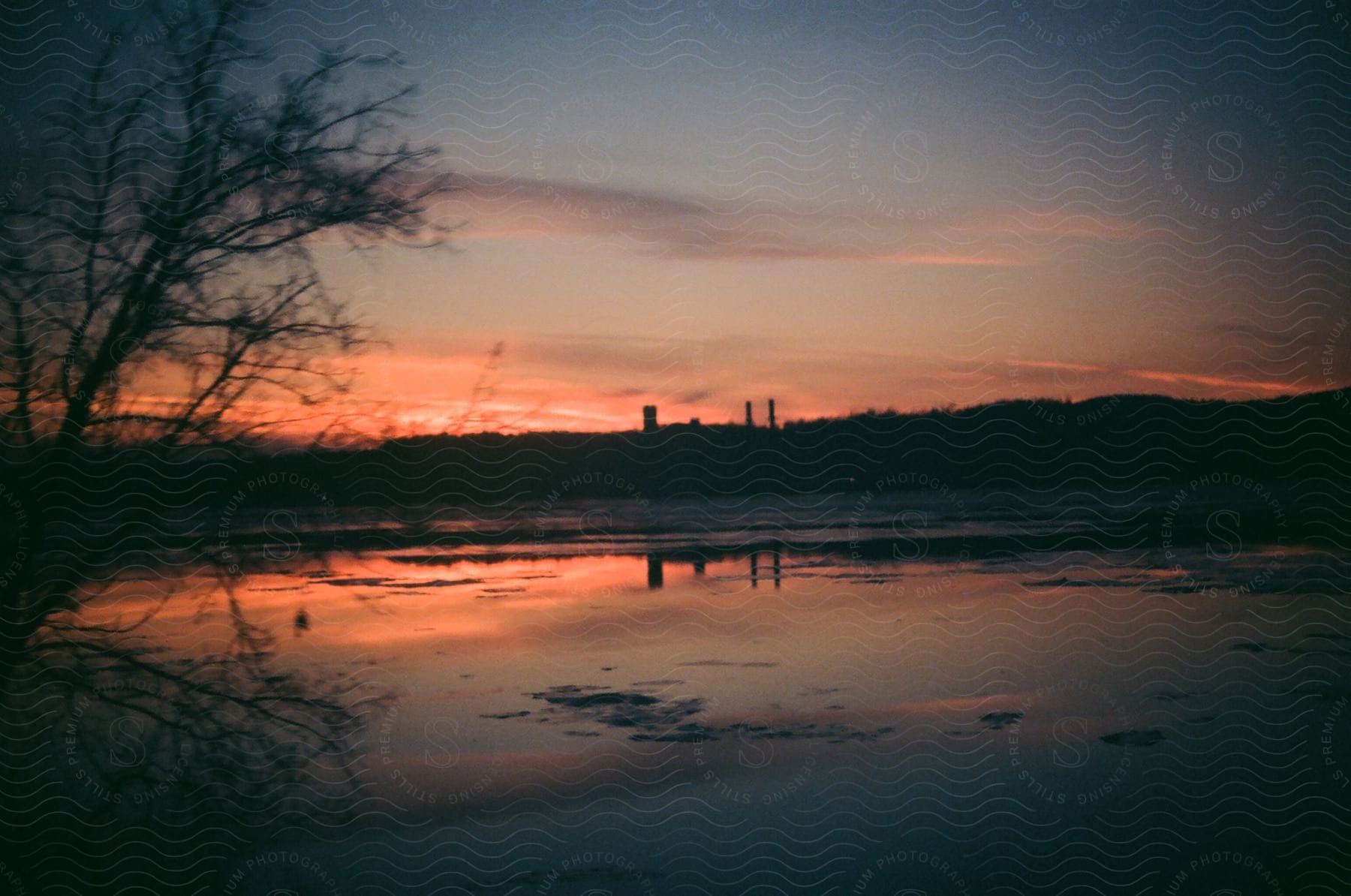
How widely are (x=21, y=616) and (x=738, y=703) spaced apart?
10.9ft

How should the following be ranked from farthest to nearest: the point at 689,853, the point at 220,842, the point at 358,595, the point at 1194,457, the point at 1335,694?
the point at 1194,457 → the point at 358,595 → the point at 1335,694 → the point at 220,842 → the point at 689,853

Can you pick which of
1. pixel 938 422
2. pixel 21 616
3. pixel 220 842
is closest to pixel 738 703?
pixel 938 422

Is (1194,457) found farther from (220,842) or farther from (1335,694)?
(220,842)

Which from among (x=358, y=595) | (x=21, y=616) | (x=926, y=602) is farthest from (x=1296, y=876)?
(x=21, y=616)

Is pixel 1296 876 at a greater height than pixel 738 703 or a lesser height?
lesser

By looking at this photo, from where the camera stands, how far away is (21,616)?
15.0 ft

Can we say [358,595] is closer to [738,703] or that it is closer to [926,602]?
[738,703]

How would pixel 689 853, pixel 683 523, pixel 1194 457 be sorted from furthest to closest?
pixel 683 523, pixel 1194 457, pixel 689 853

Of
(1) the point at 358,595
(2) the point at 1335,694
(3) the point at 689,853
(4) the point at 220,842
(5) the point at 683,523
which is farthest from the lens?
(5) the point at 683,523

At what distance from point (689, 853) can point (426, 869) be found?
1.08m

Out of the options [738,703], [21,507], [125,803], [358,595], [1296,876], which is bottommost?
[1296,876]

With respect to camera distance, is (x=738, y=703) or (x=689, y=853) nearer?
(x=689, y=853)

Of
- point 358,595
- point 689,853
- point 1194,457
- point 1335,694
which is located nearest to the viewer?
point 689,853

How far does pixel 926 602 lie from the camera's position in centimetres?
563
